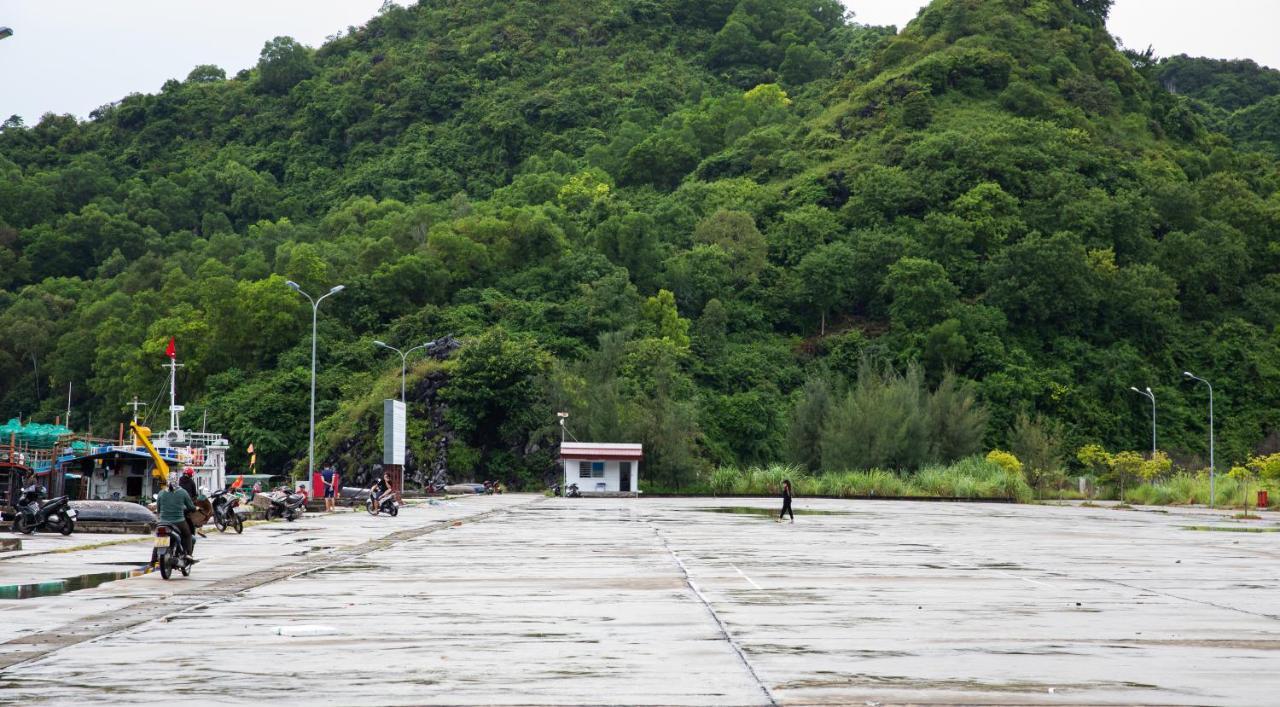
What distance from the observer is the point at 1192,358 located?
10375cm

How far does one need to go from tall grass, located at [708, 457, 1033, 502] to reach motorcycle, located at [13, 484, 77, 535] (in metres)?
43.7

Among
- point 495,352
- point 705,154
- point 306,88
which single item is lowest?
point 495,352

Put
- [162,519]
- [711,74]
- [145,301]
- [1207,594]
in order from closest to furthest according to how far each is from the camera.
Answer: [1207,594]
[162,519]
[145,301]
[711,74]

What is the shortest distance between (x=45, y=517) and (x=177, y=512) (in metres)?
12.2

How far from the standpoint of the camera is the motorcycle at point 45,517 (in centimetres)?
2991

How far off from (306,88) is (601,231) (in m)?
62.4

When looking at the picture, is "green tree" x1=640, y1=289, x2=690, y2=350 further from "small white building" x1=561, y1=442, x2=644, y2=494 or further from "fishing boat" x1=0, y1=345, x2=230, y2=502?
"fishing boat" x1=0, y1=345, x2=230, y2=502

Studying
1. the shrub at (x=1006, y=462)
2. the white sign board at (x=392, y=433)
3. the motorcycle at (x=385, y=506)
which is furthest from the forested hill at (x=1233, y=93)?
the motorcycle at (x=385, y=506)

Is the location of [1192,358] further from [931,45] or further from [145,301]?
[145,301]

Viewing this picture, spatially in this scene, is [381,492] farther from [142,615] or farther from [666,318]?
[666,318]

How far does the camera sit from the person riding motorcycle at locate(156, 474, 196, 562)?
64.6 ft

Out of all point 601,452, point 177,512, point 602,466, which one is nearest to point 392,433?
point 601,452

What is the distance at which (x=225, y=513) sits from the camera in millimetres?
32438

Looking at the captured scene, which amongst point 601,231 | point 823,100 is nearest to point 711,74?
point 823,100
